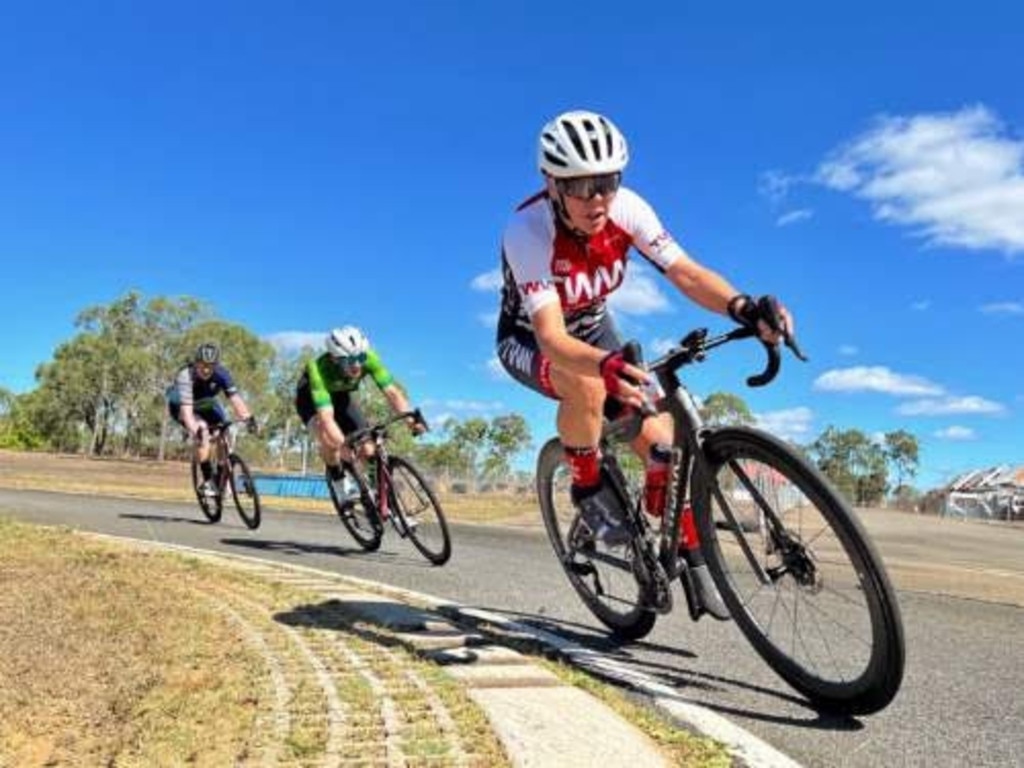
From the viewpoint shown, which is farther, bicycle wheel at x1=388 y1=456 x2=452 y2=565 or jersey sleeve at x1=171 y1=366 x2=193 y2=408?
jersey sleeve at x1=171 y1=366 x2=193 y2=408

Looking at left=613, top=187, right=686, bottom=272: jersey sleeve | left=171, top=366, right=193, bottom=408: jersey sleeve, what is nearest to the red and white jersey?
left=613, top=187, right=686, bottom=272: jersey sleeve

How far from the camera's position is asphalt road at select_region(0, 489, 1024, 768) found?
141 inches

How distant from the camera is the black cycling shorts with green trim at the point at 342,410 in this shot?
1041 cm

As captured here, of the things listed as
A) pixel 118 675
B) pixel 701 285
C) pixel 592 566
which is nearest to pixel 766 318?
pixel 701 285

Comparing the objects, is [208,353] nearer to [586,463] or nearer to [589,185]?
[586,463]

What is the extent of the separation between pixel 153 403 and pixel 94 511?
95.0 meters

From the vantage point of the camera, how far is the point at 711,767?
10.3 feet

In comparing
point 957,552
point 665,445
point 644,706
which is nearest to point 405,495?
point 665,445

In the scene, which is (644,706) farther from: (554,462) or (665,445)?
(554,462)

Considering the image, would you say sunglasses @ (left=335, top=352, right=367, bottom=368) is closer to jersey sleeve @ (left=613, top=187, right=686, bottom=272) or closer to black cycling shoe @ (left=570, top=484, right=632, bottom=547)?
black cycling shoe @ (left=570, top=484, right=632, bottom=547)

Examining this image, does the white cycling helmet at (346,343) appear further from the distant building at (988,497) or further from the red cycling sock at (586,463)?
the distant building at (988,497)

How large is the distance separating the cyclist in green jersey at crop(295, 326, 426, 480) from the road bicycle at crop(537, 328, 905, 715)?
516 centimetres

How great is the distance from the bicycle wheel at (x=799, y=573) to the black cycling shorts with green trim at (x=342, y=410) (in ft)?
21.5

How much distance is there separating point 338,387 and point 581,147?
632 centimetres
